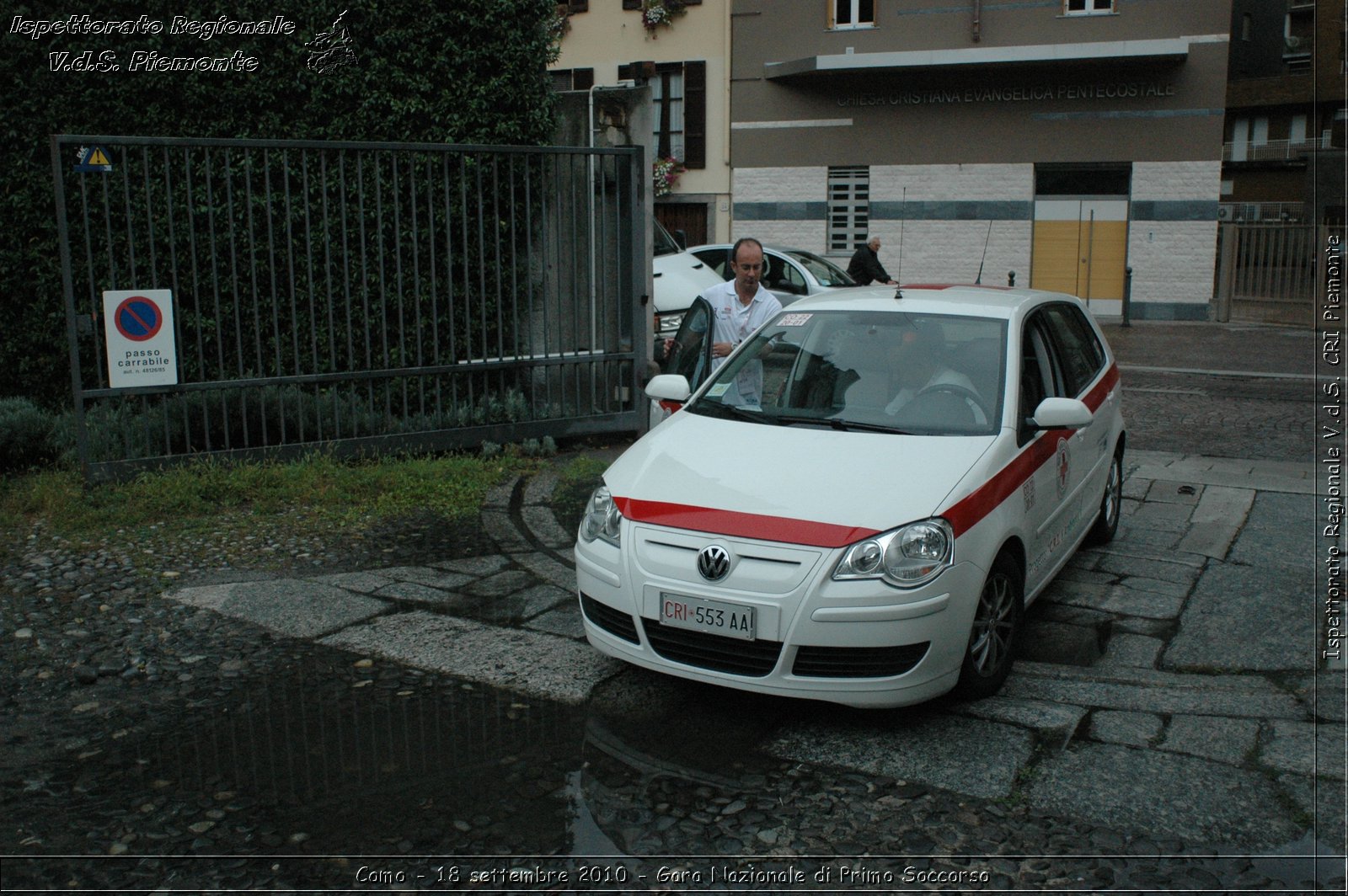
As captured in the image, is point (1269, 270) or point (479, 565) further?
point (1269, 270)

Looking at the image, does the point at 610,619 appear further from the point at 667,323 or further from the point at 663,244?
the point at 663,244

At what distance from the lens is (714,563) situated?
14.6 ft

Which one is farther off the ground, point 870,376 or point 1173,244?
point 1173,244

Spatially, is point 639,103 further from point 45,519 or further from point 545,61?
point 45,519

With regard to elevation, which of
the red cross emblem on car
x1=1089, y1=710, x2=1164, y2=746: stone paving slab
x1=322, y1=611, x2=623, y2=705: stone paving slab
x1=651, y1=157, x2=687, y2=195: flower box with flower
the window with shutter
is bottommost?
x1=1089, y1=710, x2=1164, y2=746: stone paving slab

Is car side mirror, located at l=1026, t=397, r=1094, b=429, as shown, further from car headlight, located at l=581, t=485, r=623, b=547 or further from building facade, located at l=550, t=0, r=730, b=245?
building facade, located at l=550, t=0, r=730, b=245

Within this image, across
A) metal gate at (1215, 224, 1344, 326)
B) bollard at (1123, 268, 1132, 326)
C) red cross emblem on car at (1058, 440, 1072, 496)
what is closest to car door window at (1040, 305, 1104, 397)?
red cross emblem on car at (1058, 440, 1072, 496)

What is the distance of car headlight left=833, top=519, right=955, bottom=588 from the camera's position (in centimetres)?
436

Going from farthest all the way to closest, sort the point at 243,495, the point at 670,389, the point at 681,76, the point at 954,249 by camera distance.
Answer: the point at 681,76
the point at 954,249
the point at 243,495
the point at 670,389

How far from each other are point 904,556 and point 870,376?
4.59 feet

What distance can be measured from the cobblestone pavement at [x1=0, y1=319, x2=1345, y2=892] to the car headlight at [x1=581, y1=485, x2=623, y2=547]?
0.65 meters

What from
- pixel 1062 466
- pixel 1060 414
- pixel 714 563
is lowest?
pixel 714 563

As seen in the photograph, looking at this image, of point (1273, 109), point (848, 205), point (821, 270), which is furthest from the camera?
point (1273, 109)

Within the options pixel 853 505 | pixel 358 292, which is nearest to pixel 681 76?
pixel 358 292
